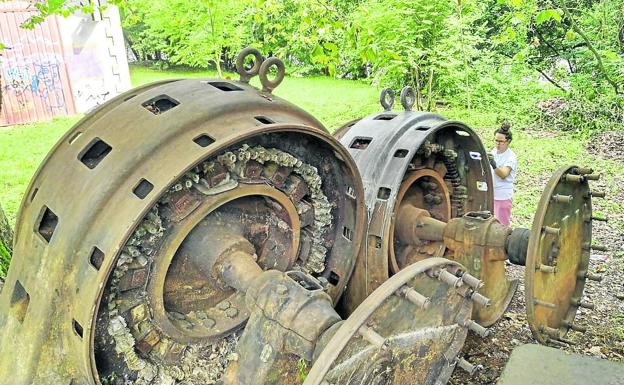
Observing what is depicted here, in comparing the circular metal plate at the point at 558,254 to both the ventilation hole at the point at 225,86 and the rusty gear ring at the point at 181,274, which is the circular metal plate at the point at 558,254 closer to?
the rusty gear ring at the point at 181,274

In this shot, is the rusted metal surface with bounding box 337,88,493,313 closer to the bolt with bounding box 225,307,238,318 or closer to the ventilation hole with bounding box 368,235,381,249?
the ventilation hole with bounding box 368,235,381,249

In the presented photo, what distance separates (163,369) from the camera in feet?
7.72

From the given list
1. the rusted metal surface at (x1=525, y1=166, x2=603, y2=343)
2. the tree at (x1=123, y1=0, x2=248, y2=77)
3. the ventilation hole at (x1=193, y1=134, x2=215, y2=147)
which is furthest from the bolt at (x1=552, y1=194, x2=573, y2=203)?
the tree at (x1=123, y1=0, x2=248, y2=77)

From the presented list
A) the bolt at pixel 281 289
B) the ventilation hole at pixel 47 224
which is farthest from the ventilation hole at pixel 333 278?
the ventilation hole at pixel 47 224

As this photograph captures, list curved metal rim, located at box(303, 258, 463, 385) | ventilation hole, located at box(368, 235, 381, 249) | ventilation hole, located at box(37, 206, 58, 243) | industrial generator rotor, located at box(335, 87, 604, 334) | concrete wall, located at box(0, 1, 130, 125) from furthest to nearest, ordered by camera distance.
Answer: concrete wall, located at box(0, 1, 130, 125)
ventilation hole, located at box(368, 235, 381, 249)
industrial generator rotor, located at box(335, 87, 604, 334)
ventilation hole, located at box(37, 206, 58, 243)
curved metal rim, located at box(303, 258, 463, 385)

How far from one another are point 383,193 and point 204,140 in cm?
143

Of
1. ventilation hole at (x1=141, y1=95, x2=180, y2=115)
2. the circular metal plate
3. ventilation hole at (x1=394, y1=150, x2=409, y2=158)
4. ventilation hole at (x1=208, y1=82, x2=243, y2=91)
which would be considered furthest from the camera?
ventilation hole at (x1=394, y1=150, x2=409, y2=158)

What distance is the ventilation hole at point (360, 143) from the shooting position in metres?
3.51

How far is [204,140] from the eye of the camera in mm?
2123

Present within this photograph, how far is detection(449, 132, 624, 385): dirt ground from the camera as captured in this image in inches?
146

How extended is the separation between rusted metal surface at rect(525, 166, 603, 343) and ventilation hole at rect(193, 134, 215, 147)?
1761mm

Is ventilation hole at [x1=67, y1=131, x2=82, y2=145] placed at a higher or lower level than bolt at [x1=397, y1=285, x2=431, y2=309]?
higher

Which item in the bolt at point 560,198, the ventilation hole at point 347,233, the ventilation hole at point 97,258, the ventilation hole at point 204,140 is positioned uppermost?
the ventilation hole at point 204,140

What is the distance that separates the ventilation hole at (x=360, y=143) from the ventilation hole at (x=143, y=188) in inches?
72.0
